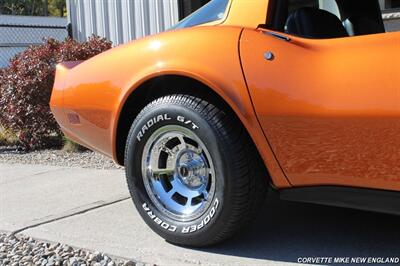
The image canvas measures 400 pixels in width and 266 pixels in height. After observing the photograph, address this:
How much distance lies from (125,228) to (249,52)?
1.61 meters

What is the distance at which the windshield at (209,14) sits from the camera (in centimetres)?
344

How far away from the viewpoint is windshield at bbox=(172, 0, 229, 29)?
3.44 metres

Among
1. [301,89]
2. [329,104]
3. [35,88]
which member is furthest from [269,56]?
[35,88]

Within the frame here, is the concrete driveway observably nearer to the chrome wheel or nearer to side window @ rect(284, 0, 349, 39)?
the chrome wheel

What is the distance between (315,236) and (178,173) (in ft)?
3.06

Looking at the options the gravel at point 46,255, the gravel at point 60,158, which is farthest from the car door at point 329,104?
the gravel at point 60,158

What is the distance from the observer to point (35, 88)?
7.71 m

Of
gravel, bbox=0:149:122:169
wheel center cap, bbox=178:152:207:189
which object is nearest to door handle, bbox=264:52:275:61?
wheel center cap, bbox=178:152:207:189

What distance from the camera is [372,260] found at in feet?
10.3

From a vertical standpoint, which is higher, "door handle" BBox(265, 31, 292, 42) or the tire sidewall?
"door handle" BBox(265, 31, 292, 42)

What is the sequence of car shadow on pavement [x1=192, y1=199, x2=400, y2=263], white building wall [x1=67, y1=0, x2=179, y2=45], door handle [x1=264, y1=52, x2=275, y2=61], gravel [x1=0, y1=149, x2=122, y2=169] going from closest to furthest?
door handle [x1=264, y1=52, x2=275, y2=61]
car shadow on pavement [x1=192, y1=199, x2=400, y2=263]
gravel [x1=0, y1=149, x2=122, y2=169]
white building wall [x1=67, y1=0, x2=179, y2=45]

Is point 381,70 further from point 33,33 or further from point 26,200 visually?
point 33,33

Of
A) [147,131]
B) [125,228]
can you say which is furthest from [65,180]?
[147,131]

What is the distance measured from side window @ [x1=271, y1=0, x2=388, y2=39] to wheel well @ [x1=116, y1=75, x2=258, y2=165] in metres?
0.53
